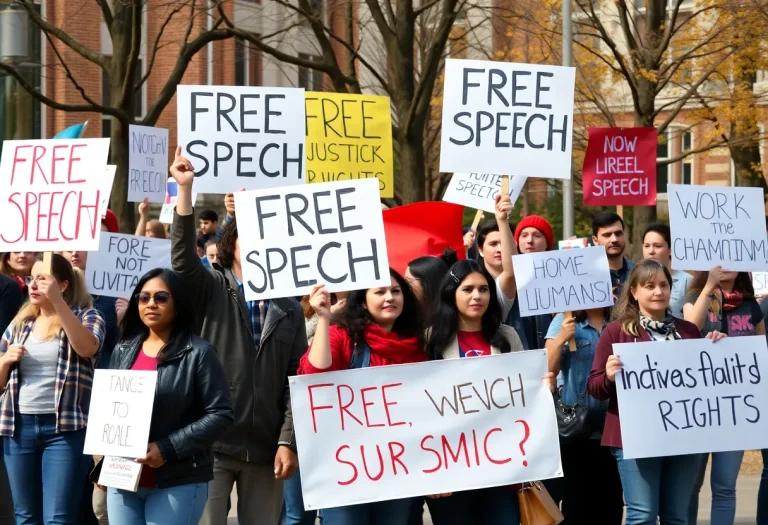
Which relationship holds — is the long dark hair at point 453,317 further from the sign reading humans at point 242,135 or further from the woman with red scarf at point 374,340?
the sign reading humans at point 242,135

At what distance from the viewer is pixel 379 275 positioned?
5.59 meters

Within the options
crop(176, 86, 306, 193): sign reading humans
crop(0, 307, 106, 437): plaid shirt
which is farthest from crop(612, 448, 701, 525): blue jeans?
crop(0, 307, 106, 437): plaid shirt

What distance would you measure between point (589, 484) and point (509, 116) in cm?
222

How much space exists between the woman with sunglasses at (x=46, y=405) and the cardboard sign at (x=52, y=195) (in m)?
0.18

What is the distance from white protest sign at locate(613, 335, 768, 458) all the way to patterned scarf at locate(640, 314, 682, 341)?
11 centimetres

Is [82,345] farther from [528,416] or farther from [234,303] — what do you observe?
[528,416]

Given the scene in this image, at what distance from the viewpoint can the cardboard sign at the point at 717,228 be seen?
7.11 metres

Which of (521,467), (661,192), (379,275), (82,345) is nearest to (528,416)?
(521,467)

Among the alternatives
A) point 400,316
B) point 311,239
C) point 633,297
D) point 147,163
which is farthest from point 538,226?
point 147,163

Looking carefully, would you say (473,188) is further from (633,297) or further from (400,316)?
(400,316)

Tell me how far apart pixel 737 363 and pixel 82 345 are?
3.12m

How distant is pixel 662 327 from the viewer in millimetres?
6430

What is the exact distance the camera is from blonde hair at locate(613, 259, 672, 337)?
639 cm

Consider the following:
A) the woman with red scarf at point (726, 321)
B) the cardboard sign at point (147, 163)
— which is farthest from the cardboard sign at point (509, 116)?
the cardboard sign at point (147, 163)
